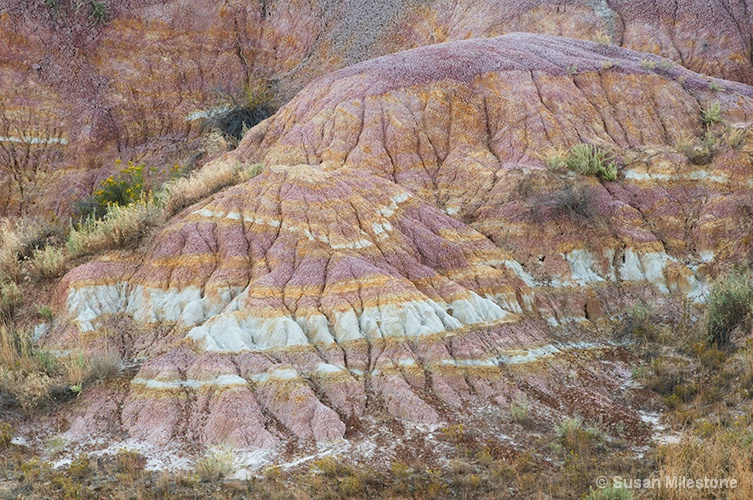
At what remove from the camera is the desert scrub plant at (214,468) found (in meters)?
8.62

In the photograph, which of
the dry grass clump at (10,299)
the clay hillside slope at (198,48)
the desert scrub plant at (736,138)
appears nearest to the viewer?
the dry grass clump at (10,299)

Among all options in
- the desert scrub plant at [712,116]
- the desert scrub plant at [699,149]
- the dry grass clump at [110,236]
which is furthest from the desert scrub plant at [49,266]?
the desert scrub plant at [712,116]

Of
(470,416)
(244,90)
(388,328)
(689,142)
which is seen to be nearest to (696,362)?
(470,416)

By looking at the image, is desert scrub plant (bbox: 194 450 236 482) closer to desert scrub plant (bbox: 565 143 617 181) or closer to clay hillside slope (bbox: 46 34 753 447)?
clay hillside slope (bbox: 46 34 753 447)

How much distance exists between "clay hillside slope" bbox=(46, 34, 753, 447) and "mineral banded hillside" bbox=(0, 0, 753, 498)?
0.15 ft

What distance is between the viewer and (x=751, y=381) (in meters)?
10.5

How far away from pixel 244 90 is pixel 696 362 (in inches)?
883

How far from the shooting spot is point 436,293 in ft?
39.7

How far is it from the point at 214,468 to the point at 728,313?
8.81m

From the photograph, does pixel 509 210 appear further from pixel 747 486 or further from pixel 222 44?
pixel 222 44

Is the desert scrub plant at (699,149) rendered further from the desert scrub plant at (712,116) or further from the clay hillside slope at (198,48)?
the clay hillside slope at (198,48)

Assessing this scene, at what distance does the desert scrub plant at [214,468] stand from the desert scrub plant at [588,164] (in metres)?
10.0

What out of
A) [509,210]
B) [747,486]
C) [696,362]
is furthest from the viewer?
[509,210]

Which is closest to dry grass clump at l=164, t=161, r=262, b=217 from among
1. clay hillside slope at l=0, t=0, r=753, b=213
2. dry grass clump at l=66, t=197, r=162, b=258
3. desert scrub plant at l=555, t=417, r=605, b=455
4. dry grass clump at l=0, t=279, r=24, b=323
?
dry grass clump at l=66, t=197, r=162, b=258
